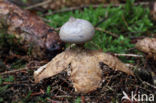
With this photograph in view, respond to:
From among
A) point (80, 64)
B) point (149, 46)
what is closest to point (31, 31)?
point (80, 64)

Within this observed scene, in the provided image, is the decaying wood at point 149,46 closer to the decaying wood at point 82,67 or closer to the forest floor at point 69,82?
the forest floor at point 69,82

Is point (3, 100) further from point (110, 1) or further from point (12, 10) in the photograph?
point (110, 1)

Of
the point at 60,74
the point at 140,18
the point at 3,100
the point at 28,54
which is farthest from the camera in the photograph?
the point at 140,18

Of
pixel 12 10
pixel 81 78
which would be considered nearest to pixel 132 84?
pixel 81 78

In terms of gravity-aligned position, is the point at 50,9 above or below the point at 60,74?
above

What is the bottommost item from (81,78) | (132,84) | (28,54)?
(132,84)

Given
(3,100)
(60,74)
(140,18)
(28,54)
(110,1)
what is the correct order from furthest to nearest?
(110,1) < (140,18) < (28,54) < (60,74) < (3,100)

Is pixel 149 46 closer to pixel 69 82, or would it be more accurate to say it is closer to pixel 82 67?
pixel 82 67
